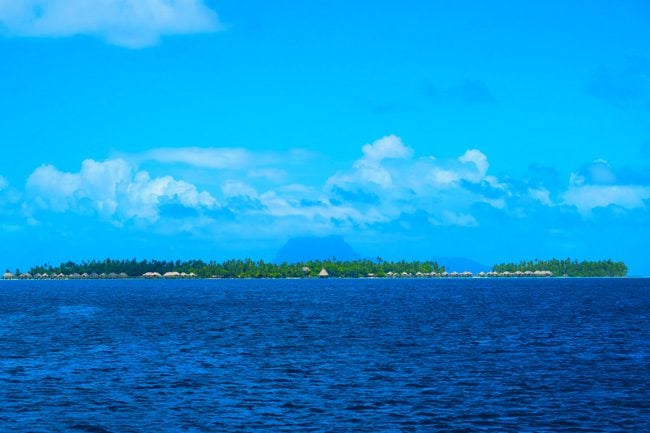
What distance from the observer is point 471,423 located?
146 feet

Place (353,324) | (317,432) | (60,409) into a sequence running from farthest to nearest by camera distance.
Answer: (353,324)
(60,409)
(317,432)

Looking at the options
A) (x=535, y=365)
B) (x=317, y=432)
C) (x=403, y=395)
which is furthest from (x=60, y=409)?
(x=535, y=365)

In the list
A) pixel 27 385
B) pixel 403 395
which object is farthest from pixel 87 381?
pixel 403 395

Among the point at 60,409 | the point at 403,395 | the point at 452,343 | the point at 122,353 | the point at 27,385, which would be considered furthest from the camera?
the point at 452,343

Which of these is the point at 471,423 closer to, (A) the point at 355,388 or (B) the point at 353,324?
(A) the point at 355,388

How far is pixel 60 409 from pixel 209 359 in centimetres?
2460

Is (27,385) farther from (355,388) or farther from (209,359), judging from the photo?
(355,388)

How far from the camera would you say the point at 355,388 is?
5550 centimetres

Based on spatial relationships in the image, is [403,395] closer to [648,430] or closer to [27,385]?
[648,430]

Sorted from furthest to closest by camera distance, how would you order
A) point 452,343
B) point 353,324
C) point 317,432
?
point 353,324
point 452,343
point 317,432

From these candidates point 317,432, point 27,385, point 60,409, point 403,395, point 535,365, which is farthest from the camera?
point 535,365

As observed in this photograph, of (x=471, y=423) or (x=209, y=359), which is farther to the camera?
(x=209, y=359)

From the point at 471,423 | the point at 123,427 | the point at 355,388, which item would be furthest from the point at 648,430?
the point at 123,427

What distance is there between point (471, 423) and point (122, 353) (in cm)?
4396
